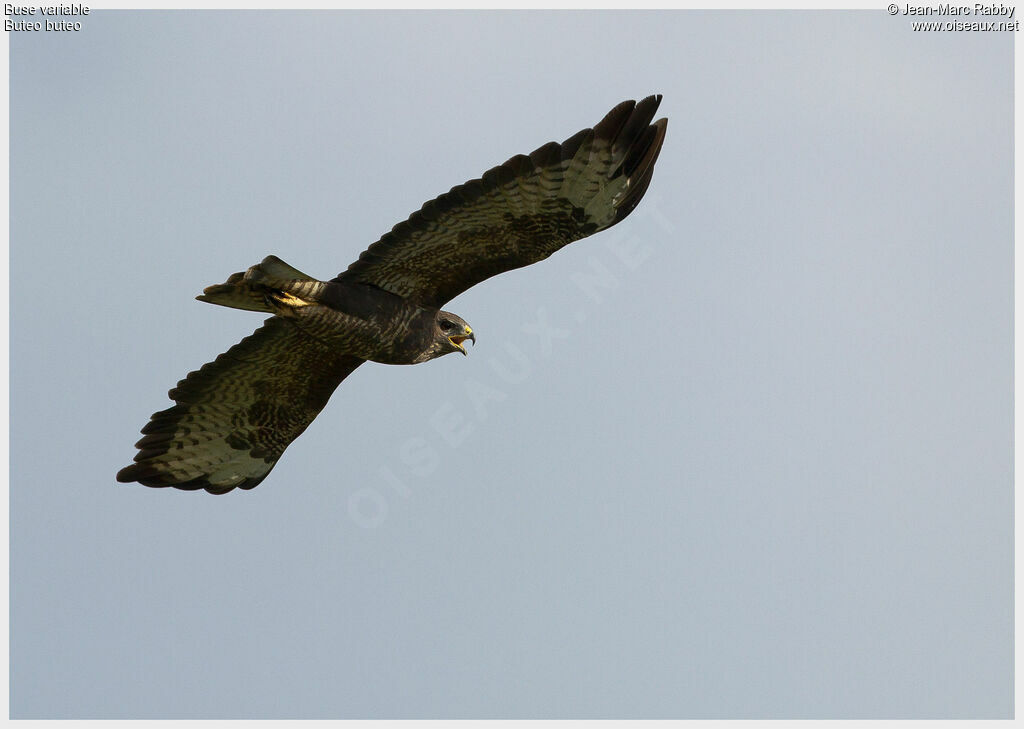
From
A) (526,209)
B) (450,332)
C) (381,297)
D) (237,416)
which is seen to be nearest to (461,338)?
(450,332)

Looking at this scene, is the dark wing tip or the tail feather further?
the dark wing tip

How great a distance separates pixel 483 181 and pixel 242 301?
2.40 meters

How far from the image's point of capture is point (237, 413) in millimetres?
13625

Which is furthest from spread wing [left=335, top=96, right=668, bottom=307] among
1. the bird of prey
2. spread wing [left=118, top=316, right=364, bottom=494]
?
spread wing [left=118, top=316, right=364, bottom=494]

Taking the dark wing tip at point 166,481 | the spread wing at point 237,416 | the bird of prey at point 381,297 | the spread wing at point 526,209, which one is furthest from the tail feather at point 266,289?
the dark wing tip at point 166,481

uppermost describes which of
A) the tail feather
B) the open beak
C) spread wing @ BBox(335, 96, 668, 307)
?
spread wing @ BBox(335, 96, 668, 307)

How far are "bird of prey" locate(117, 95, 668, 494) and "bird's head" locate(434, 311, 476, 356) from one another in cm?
1

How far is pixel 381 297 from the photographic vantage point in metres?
12.2

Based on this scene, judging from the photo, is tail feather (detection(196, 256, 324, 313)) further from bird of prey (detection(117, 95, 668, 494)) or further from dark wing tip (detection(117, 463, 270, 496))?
dark wing tip (detection(117, 463, 270, 496))

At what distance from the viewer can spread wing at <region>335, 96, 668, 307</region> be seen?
449 inches

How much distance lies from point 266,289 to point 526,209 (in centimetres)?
237

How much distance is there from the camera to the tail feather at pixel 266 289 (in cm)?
1159

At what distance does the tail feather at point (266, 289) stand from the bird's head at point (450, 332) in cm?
115

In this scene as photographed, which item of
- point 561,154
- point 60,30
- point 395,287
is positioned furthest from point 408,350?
point 60,30
